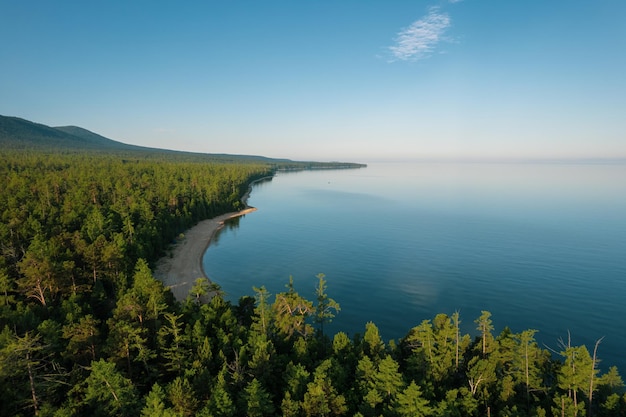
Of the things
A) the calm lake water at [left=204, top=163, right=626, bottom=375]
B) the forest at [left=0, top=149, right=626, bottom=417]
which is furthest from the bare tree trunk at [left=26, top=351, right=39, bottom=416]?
the calm lake water at [left=204, top=163, right=626, bottom=375]

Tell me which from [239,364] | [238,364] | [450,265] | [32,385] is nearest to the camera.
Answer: [32,385]

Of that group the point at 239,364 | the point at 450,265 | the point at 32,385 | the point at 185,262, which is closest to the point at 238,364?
the point at 239,364

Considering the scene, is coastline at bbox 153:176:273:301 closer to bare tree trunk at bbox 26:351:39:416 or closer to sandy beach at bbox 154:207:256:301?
sandy beach at bbox 154:207:256:301

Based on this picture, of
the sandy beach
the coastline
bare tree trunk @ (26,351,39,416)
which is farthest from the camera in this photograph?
the sandy beach

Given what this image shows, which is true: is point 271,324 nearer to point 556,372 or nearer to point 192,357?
point 192,357

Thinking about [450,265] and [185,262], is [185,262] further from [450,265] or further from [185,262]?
[450,265]

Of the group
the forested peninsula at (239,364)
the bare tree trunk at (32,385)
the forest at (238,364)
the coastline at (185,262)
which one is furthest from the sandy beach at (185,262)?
the bare tree trunk at (32,385)
